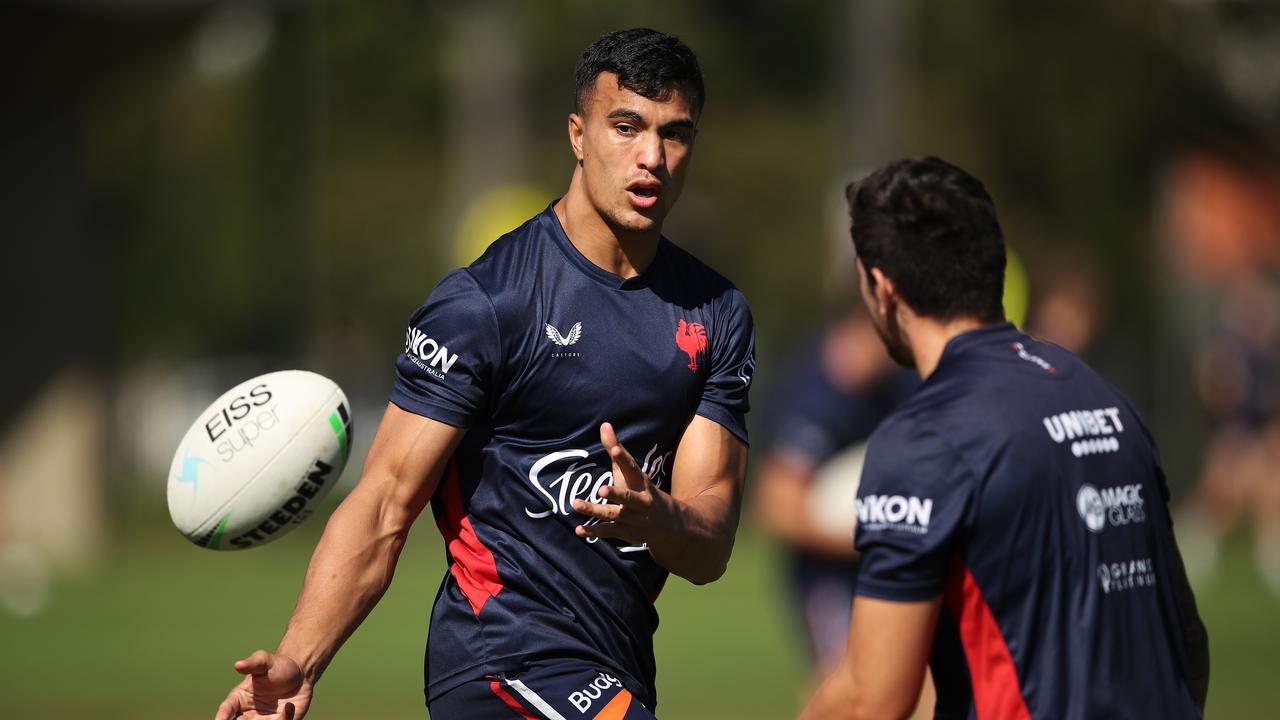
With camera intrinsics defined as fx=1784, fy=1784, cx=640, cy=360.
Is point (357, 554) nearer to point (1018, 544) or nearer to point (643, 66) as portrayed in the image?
point (643, 66)

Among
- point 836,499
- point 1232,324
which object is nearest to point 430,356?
point 836,499

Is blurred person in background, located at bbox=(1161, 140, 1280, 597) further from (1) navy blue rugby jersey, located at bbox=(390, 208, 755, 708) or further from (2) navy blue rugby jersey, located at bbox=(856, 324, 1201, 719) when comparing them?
(2) navy blue rugby jersey, located at bbox=(856, 324, 1201, 719)

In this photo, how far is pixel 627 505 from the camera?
14.6 feet

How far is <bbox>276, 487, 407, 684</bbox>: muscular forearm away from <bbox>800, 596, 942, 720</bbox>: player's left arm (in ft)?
4.46

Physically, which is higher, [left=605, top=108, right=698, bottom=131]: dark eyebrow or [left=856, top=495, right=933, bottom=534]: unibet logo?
[left=605, top=108, right=698, bottom=131]: dark eyebrow

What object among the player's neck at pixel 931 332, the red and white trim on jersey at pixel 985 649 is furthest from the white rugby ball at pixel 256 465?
the red and white trim on jersey at pixel 985 649

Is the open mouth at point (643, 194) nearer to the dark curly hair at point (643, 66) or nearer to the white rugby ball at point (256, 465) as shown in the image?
the dark curly hair at point (643, 66)

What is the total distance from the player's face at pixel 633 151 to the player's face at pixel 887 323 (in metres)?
0.68

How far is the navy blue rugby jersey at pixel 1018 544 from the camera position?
408 cm

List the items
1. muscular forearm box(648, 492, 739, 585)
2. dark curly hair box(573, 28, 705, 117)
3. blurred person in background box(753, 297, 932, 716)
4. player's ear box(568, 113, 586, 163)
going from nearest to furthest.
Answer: muscular forearm box(648, 492, 739, 585), dark curly hair box(573, 28, 705, 117), player's ear box(568, 113, 586, 163), blurred person in background box(753, 297, 932, 716)

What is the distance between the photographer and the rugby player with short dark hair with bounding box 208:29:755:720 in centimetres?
479

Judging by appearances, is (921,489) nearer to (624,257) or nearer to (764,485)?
(624,257)

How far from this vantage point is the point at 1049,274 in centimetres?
1093

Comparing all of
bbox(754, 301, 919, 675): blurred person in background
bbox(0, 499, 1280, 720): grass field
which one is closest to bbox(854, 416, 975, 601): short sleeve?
bbox(754, 301, 919, 675): blurred person in background
